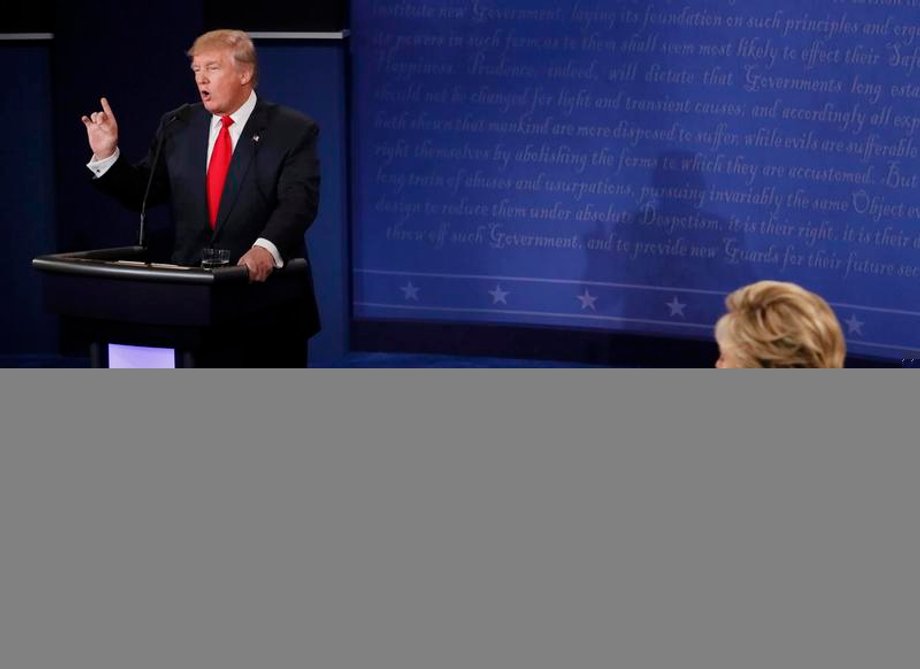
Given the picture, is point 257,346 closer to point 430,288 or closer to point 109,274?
point 109,274

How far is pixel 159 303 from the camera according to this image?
3.02 meters

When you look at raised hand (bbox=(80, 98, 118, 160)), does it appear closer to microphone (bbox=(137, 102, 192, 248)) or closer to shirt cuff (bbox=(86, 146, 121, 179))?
shirt cuff (bbox=(86, 146, 121, 179))

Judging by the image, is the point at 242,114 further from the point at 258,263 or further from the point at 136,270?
the point at 136,270

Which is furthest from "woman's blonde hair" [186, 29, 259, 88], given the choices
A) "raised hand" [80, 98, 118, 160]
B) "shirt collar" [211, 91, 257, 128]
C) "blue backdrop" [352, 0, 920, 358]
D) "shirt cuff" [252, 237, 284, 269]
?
"blue backdrop" [352, 0, 920, 358]

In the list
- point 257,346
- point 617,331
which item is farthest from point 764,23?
point 257,346

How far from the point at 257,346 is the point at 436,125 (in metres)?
3.31

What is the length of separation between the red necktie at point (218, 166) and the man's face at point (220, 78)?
60 millimetres

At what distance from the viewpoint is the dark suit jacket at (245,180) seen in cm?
348

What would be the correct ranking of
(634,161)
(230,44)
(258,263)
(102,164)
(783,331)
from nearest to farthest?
(783,331) < (258,263) < (230,44) < (102,164) < (634,161)

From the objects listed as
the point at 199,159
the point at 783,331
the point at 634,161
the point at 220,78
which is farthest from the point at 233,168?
the point at 634,161

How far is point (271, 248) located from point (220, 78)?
20.8 inches

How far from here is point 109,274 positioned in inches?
121

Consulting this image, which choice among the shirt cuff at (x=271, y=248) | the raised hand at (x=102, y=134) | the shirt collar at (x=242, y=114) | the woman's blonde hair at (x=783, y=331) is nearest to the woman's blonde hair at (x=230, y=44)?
the shirt collar at (x=242, y=114)

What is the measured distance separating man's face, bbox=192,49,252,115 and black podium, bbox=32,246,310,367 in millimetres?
530
